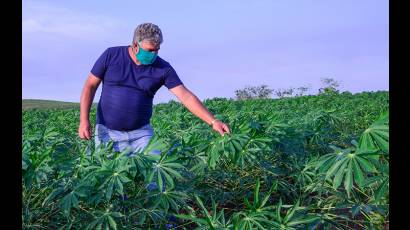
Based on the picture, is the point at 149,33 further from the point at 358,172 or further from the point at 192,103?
the point at 358,172

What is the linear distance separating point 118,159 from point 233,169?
1.57 metres

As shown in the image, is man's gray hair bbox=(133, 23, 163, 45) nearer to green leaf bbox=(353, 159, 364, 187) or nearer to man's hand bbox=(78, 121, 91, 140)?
man's hand bbox=(78, 121, 91, 140)

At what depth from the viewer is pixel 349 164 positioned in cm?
224

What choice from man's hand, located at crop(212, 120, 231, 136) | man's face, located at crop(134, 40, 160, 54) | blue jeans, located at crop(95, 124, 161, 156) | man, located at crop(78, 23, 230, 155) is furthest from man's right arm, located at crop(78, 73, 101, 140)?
A: man's hand, located at crop(212, 120, 231, 136)

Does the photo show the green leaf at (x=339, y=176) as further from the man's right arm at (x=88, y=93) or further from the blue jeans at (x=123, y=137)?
the man's right arm at (x=88, y=93)

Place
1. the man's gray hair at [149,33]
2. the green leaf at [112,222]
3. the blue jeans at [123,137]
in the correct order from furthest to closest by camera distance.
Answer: the blue jeans at [123,137]
the man's gray hair at [149,33]
the green leaf at [112,222]

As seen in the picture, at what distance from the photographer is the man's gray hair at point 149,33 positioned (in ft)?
12.0

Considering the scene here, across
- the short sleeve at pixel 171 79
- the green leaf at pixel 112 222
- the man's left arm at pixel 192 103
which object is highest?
the short sleeve at pixel 171 79

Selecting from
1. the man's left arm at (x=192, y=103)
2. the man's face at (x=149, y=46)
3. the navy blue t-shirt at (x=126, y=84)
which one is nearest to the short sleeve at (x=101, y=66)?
the navy blue t-shirt at (x=126, y=84)

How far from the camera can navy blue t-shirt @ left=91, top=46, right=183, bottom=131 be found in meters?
3.88

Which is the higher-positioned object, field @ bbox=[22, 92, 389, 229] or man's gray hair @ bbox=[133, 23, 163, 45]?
man's gray hair @ bbox=[133, 23, 163, 45]

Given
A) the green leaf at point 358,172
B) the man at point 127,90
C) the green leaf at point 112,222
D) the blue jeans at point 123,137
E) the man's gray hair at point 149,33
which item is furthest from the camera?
the blue jeans at point 123,137

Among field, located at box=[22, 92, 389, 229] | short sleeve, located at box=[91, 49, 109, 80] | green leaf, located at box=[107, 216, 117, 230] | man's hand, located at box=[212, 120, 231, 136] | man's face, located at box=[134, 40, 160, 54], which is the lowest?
green leaf, located at box=[107, 216, 117, 230]
